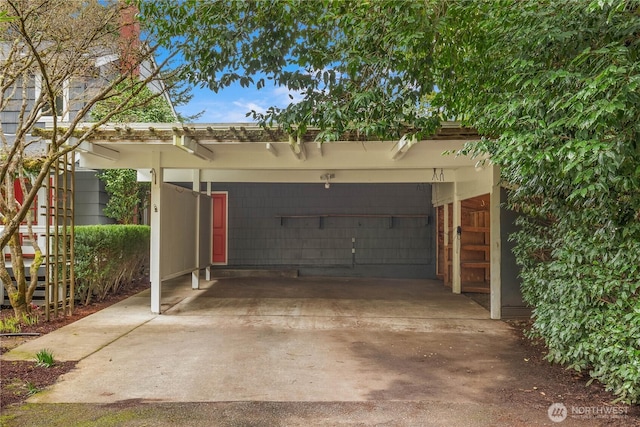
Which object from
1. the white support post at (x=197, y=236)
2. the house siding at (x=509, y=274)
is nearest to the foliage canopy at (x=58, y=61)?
the white support post at (x=197, y=236)

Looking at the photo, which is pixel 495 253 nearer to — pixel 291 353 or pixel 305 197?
pixel 291 353

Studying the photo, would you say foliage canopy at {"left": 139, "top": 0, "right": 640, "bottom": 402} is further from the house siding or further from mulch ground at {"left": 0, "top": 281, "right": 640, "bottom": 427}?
the house siding

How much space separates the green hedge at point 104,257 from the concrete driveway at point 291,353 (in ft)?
1.99

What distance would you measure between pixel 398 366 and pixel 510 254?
10.1 feet

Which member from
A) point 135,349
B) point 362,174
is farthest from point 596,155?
point 362,174

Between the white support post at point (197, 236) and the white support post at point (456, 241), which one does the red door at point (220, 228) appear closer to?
the white support post at point (197, 236)

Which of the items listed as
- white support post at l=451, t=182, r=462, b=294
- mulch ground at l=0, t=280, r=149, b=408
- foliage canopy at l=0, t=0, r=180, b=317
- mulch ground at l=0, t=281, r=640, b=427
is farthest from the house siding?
mulch ground at l=0, t=280, r=149, b=408

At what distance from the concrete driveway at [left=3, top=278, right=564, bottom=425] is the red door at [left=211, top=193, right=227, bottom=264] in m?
3.60

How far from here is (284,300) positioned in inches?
322

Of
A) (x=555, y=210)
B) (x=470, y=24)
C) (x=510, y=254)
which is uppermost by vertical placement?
(x=470, y=24)

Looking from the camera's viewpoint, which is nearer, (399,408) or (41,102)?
(399,408)

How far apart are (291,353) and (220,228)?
7.50 metres

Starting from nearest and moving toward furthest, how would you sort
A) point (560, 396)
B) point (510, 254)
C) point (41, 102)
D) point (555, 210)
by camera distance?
point (560, 396) < point (555, 210) < point (41, 102) < point (510, 254)

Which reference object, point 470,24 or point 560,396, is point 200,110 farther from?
point 560,396
